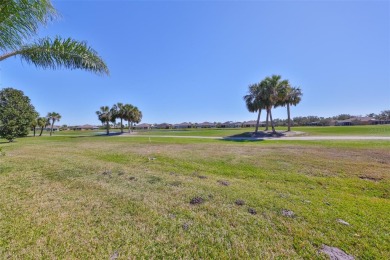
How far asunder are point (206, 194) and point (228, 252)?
7.96 ft

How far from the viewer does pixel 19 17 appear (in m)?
3.64

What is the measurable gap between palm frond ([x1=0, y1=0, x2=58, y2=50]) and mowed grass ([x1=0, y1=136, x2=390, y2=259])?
4.02 m

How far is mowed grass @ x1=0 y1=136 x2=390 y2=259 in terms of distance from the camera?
293 centimetres

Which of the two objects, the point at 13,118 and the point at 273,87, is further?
the point at 273,87

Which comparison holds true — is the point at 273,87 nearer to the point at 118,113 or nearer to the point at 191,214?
the point at 191,214

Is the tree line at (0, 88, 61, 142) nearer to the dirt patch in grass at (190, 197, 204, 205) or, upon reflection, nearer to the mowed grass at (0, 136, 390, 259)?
the mowed grass at (0, 136, 390, 259)

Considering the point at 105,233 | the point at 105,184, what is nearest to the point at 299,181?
the point at 105,233

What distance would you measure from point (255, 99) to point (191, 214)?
30573mm

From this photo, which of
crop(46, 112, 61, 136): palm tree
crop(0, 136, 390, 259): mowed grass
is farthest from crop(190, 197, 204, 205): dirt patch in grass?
crop(46, 112, 61, 136): palm tree

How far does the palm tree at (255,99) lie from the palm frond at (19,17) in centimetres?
2958

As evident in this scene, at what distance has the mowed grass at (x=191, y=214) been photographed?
2.93 metres

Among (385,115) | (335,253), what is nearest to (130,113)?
(335,253)

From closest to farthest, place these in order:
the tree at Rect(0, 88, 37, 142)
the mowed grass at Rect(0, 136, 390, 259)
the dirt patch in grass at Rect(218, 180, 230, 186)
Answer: the mowed grass at Rect(0, 136, 390, 259) → the dirt patch in grass at Rect(218, 180, 230, 186) → the tree at Rect(0, 88, 37, 142)

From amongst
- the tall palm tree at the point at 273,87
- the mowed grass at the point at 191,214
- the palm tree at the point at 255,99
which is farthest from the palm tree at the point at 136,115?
the mowed grass at the point at 191,214
